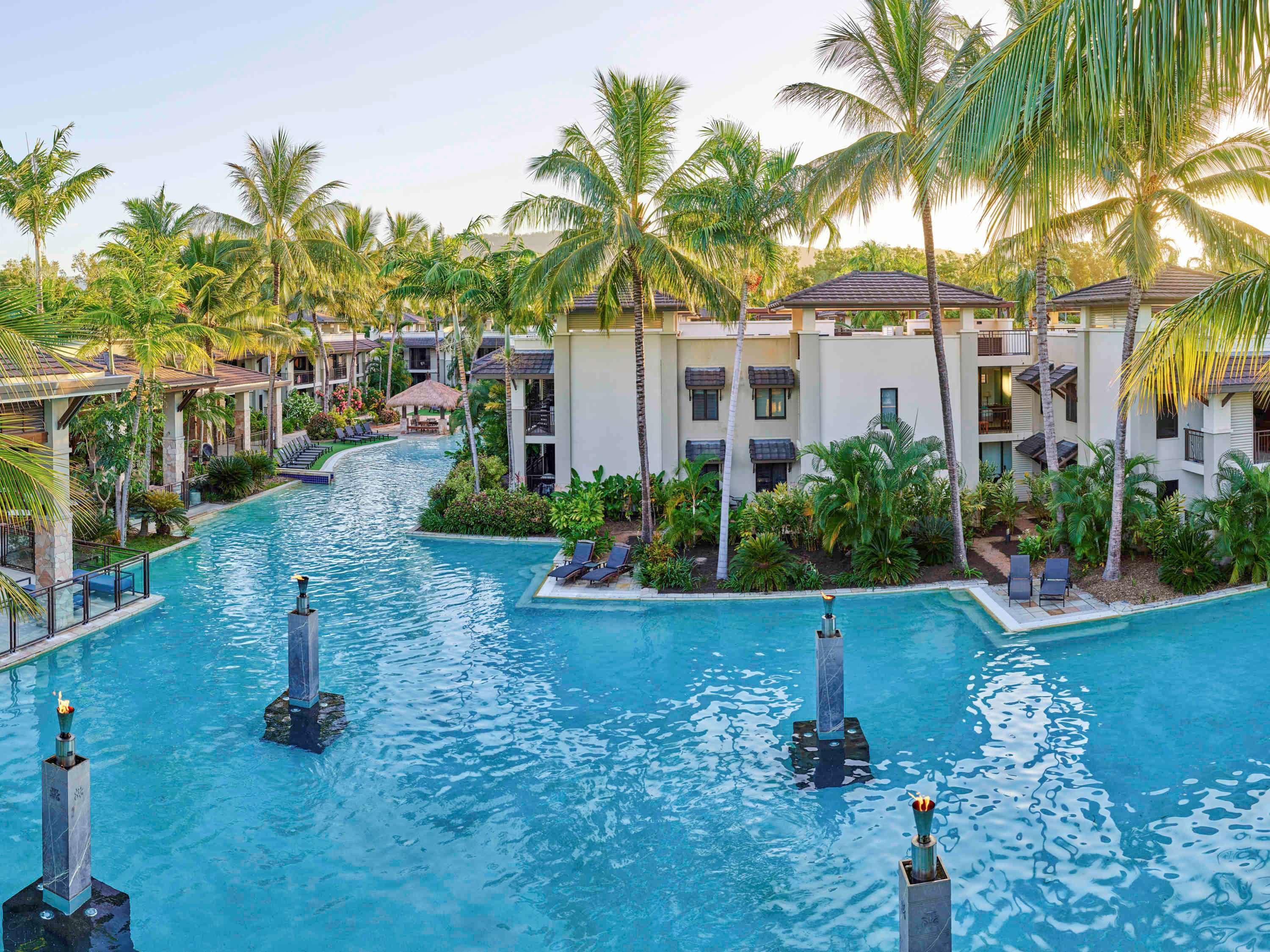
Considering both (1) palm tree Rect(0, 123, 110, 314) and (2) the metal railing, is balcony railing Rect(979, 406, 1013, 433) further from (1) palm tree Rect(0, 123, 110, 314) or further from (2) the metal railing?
(1) palm tree Rect(0, 123, 110, 314)

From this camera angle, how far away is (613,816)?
39.9ft

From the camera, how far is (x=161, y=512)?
28.3 metres

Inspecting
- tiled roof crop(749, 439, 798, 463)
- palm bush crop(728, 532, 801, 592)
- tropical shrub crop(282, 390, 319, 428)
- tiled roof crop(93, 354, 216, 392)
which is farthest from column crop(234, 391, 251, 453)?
palm bush crop(728, 532, 801, 592)

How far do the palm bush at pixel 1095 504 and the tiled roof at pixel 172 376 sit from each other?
23976 mm

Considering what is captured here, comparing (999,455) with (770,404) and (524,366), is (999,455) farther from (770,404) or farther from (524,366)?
(524,366)

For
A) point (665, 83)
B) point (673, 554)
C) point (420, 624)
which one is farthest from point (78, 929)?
point (665, 83)

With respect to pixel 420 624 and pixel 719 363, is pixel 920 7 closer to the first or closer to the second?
pixel 719 363

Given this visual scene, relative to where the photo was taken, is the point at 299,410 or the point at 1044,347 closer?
the point at 1044,347

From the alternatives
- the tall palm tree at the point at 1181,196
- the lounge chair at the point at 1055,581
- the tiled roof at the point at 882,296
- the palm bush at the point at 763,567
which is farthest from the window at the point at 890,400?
the lounge chair at the point at 1055,581

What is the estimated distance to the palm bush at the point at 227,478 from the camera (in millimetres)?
34562

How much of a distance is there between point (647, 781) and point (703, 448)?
1781cm

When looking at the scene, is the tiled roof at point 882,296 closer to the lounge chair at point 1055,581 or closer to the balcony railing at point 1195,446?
the balcony railing at point 1195,446

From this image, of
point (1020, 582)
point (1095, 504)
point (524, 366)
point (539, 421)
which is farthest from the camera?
point (539, 421)

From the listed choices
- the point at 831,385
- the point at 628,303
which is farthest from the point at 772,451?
the point at 628,303
